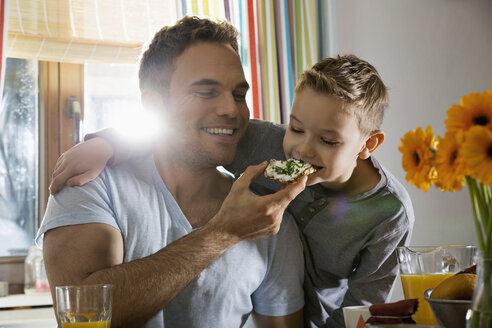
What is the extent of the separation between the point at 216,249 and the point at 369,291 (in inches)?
25.5

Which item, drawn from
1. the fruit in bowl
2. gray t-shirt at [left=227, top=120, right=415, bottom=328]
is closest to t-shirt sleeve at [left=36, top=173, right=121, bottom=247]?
gray t-shirt at [left=227, top=120, right=415, bottom=328]

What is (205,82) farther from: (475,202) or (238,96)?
(475,202)

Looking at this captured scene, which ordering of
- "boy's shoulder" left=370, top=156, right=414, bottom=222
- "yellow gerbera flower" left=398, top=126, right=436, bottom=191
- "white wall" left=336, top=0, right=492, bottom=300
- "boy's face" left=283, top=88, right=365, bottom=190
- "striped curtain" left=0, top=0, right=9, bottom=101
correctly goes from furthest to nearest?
1. "white wall" left=336, top=0, right=492, bottom=300
2. "striped curtain" left=0, top=0, right=9, bottom=101
3. "boy's shoulder" left=370, top=156, right=414, bottom=222
4. "boy's face" left=283, top=88, right=365, bottom=190
5. "yellow gerbera flower" left=398, top=126, right=436, bottom=191

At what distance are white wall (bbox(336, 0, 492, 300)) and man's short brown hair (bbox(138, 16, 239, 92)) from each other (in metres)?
1.89

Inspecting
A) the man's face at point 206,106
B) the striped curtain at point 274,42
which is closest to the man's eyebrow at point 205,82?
the man's face at point 206,106

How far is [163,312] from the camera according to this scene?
5.59 feet

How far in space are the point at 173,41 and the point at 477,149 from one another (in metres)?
1.42

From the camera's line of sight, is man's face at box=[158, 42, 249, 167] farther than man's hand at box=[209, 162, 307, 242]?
Yes

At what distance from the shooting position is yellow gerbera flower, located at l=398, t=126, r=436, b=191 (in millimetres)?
829

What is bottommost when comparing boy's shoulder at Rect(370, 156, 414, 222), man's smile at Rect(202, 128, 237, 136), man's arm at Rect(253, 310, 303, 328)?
man's arm at Rect(253, 310, 303, 328)

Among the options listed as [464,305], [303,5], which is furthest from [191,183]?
[303,5]

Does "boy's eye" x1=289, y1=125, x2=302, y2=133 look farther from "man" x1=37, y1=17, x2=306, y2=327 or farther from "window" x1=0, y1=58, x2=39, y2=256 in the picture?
"window" x1=0, y1=58, x2=39, y2=256

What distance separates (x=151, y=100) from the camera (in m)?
2.00

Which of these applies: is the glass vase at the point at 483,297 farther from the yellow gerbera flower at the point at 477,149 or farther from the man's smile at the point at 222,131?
the man's smile at the point at 222,131
